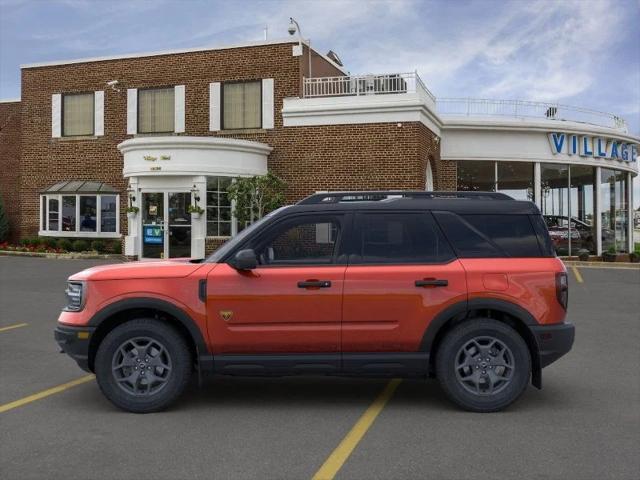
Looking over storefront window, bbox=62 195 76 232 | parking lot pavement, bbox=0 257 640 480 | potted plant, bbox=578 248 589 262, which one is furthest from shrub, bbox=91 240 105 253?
potted plant, bbox=578 248 589 262

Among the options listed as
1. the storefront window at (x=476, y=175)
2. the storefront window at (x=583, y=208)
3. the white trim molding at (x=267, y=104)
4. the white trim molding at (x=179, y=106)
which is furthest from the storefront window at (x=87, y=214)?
the storefront window at (x=583, y=208)

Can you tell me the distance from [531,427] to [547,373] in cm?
202

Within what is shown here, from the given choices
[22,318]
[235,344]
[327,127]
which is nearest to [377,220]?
[235,344]

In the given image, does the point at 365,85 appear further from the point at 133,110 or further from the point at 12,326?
the point at 12,326

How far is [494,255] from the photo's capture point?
561 cm

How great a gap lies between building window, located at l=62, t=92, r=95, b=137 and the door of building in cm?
596

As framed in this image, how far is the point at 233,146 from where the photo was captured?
2077 cm

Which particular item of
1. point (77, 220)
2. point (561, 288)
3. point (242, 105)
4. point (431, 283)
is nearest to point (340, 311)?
point (431, 283)

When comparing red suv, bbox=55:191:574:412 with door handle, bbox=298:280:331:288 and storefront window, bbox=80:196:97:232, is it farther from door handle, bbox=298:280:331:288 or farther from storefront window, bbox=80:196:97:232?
storefront window, bbox=80:196:97:232

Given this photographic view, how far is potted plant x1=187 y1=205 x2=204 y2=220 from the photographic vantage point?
20.2m

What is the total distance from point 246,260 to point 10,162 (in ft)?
86.5

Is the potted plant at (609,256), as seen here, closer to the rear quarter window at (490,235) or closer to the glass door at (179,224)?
the glass door at (179,224)

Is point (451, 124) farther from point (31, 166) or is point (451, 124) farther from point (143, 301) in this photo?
point (143, 301)

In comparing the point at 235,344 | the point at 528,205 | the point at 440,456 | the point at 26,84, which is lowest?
the point at 440,456
